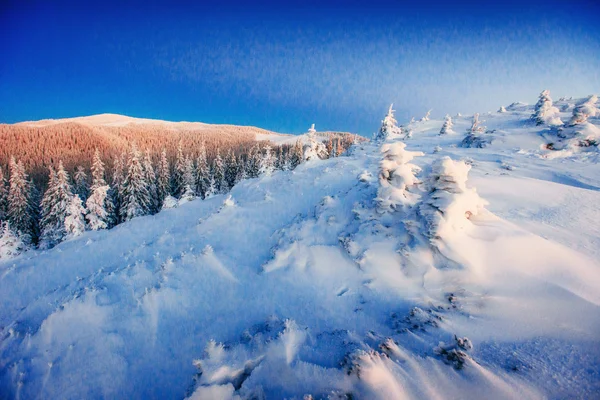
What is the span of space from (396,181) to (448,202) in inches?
87.6

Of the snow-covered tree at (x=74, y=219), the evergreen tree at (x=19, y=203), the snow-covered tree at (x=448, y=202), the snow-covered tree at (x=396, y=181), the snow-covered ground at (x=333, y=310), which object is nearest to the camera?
the snow-covered ground at (x=333, y=310)

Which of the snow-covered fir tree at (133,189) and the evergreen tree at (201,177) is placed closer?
the snow-covered fir tree at (133,189)

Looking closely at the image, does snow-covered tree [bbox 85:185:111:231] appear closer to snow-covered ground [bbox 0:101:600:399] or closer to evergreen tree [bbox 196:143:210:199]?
evergreen tree [bbox 196:143:210:199]

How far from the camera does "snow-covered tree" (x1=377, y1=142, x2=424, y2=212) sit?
780cm

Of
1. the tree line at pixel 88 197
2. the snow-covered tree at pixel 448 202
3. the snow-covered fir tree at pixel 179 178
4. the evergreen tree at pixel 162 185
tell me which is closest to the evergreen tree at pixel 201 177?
the tree line at pixel 88 197

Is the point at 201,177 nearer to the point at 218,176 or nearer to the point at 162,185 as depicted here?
the point at 218,176

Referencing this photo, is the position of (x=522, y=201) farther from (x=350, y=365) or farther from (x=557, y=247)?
(x=350, y=365)

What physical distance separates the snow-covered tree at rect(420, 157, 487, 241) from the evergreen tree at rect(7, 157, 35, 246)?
42360mm

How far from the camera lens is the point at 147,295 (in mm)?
6172

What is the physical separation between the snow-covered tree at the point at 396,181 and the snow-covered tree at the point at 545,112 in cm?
2759

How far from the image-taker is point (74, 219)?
1018 inches

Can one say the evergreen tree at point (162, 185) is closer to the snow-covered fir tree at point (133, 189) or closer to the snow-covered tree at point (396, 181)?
the snow-covered fir tree at point (133, 189)

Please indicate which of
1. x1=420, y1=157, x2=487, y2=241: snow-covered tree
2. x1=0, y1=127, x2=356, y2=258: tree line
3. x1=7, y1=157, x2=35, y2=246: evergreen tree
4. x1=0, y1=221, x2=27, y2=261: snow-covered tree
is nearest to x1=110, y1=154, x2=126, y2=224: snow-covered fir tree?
x1=0, y1=127, x2=356, y2=258: tree line

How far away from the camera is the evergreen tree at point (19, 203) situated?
1160 inches
